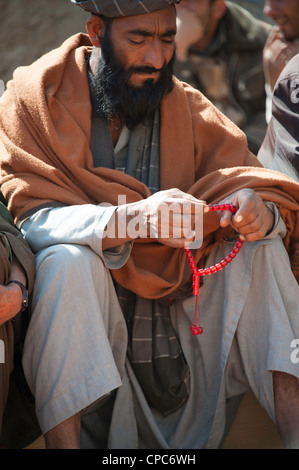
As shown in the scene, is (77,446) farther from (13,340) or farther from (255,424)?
(255,424)

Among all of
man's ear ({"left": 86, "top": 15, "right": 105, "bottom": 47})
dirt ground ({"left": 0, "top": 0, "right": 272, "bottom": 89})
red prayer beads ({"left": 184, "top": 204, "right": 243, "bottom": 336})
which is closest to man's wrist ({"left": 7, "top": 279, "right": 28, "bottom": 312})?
red prayer beads ({"left": 184, "top": 204, "right": 243, "bottom": 336})

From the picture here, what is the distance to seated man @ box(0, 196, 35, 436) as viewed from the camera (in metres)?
2.85

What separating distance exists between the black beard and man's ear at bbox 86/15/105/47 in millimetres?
76

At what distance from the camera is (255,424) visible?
3428mm

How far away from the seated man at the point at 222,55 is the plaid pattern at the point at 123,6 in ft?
9.70

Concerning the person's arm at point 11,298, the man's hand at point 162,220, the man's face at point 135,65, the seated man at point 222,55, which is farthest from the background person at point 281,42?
the person's arm at point 11,298

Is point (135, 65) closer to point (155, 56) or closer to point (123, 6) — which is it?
point (155, 56)

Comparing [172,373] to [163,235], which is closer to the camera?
[163,235]

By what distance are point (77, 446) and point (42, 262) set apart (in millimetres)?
731

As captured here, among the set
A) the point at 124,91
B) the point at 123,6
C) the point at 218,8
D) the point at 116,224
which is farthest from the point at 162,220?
the point at 218,8

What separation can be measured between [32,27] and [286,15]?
280cm

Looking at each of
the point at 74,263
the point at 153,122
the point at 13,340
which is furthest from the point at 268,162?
the point at 13,340

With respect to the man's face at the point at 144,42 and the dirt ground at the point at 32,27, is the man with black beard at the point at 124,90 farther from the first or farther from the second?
the dirt ground at the point at 32,27

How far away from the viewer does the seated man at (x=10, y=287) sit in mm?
2850
